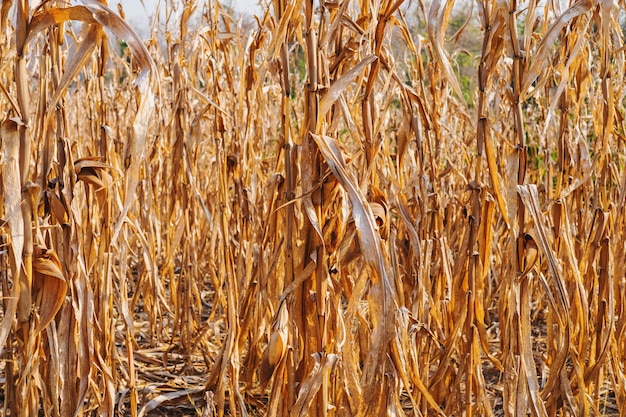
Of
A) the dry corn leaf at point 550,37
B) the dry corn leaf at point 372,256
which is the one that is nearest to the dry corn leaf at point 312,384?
the dry corn leaf at point 372,256

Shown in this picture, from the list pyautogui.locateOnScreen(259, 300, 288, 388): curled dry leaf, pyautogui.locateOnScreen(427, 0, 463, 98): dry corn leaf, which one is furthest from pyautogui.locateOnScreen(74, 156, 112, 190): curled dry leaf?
pyautogui.locateOnScreen(427, 0, 463, 98): dry corn leaf

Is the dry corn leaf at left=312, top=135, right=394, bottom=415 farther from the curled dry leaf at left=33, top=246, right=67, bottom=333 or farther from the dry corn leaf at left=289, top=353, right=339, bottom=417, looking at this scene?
the curled dry leaf at left=33, top=246, right=67, bottom=333

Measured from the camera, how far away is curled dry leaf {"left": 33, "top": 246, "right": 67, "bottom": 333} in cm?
90

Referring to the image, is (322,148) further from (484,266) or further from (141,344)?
(141,344)

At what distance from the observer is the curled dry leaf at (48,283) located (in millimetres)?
898

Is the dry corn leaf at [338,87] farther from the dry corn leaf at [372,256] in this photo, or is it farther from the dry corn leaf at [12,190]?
the dry corn leaf at [12,190]

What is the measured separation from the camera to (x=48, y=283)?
0.93m

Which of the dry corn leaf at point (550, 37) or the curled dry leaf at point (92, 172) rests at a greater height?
the dry corn leaf at point (550, 37)

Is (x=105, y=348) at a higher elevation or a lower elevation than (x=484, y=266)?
lower

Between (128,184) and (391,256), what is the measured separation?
0.48 m

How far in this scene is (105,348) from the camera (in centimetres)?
118

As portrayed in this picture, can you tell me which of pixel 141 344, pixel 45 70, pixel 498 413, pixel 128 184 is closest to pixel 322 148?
pixel 128 184

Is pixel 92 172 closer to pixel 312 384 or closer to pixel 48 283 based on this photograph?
pixel 48 283

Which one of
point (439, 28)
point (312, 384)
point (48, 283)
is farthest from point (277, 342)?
point (439, 28)
